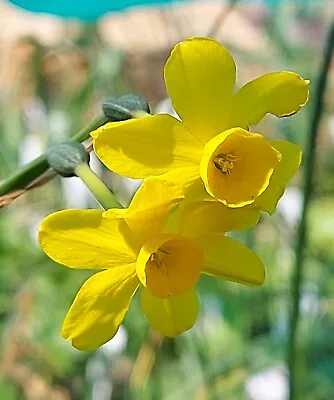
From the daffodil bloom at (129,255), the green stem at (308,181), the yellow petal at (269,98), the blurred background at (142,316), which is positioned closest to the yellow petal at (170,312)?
the daffodil bloom at (129,255)

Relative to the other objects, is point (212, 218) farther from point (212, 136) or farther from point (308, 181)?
point (308, 181)

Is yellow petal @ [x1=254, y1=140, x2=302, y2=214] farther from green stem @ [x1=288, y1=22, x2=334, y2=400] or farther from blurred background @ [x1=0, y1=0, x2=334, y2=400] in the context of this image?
blurred background @ [x1=0, y1=0, x2=334, y2=400]

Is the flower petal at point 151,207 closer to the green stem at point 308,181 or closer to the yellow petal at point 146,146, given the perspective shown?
the yellow petal at point 146,146

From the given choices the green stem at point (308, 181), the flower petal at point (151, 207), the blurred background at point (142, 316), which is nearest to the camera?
the flower petal at point (151, 207)

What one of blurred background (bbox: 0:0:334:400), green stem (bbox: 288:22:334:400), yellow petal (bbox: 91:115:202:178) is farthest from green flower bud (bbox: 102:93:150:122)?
blurred background (bbox: 0:0:334:400)

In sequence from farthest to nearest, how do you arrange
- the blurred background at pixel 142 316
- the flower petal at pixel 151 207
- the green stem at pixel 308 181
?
1. the blurred background at pixel 142 316
2. the green stem at pixel 308 181
3. the flower petal at pixel 151 207

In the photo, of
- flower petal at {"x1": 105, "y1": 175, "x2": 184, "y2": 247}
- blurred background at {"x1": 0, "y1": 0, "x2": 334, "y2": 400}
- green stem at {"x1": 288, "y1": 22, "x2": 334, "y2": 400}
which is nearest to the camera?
flower petal at {"x1": 105, "y1": 175, "x2": 184, "y2": 247}

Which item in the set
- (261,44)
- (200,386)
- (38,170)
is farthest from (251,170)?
(261,44)

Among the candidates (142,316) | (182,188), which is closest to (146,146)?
(182,188)
